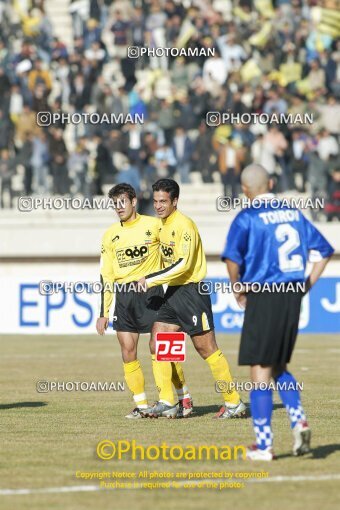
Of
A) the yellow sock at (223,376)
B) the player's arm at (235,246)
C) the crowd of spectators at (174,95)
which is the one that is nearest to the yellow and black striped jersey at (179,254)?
the yellow sock at (223,376)

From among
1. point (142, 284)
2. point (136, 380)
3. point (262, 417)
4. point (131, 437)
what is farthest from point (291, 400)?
point (136, 380)

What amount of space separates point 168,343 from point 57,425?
1348 mm

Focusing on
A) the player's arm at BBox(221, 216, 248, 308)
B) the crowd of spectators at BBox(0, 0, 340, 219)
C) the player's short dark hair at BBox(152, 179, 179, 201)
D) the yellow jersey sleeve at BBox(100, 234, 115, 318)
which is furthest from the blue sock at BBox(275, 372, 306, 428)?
the crowd of spectators at BBox(0, 0, 340, 219)

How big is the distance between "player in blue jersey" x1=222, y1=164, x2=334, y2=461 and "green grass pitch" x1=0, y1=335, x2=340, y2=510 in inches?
13.4

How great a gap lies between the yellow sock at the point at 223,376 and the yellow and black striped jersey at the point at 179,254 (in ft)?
2.51

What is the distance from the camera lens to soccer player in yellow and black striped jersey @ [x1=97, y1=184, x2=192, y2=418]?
11.9 metres

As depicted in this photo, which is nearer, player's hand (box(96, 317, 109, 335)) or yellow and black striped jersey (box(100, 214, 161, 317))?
player's hand (box(96, 317, 109, 335))

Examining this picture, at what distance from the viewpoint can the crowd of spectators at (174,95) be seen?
25500 mm

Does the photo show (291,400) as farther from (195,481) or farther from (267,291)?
(195,481)

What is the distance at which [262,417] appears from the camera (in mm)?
8578

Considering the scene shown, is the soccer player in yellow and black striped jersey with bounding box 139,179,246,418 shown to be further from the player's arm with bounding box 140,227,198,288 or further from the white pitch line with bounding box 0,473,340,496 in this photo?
the white pitch line with bounding box 0,473,340,496

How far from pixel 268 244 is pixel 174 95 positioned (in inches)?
747

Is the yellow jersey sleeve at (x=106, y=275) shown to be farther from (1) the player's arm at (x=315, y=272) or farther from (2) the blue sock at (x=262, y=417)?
(2) the blue sock at (x=262, y=417)

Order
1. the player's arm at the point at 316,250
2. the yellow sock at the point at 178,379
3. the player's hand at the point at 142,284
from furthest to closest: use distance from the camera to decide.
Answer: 1. the yellow sock at the point at 178,379
2. the player's hand at the point at 142,284
3. the player's arm at the point at 316,250
